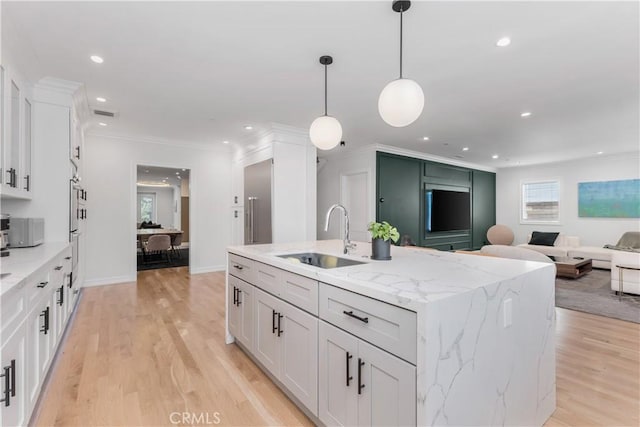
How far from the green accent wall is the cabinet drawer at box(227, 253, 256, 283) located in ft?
13.1

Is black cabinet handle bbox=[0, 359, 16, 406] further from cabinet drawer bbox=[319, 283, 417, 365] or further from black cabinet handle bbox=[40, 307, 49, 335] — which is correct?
cabinet drawer bbox=[319, 283, 417, 365]

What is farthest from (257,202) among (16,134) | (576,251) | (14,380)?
(576,251)

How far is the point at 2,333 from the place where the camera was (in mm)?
1273

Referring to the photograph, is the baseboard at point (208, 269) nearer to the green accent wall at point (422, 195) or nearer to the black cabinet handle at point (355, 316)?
the green accent wall at point (422, 195)

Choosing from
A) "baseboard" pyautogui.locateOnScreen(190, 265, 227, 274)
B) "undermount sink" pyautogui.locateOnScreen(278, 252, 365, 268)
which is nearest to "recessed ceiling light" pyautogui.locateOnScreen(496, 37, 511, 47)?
"undermount sink" pyautogui.locateOnScreen(278, 252, 365, 268)

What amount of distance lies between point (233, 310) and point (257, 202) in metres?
2.88

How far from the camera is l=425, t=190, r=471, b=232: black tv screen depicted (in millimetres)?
7324

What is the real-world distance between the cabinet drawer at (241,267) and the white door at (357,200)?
3970mm

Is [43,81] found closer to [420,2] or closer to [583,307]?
[420,2]

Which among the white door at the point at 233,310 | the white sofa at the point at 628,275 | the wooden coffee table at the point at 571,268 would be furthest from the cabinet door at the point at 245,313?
the wooden coffee table at the point at 571,268

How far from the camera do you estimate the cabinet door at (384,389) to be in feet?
3.86

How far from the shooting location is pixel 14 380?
1401mm

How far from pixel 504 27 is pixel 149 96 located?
358cm

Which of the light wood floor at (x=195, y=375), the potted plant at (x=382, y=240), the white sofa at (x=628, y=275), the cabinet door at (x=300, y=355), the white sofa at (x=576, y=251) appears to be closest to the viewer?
the cabinet door at (x=300, y=355)
